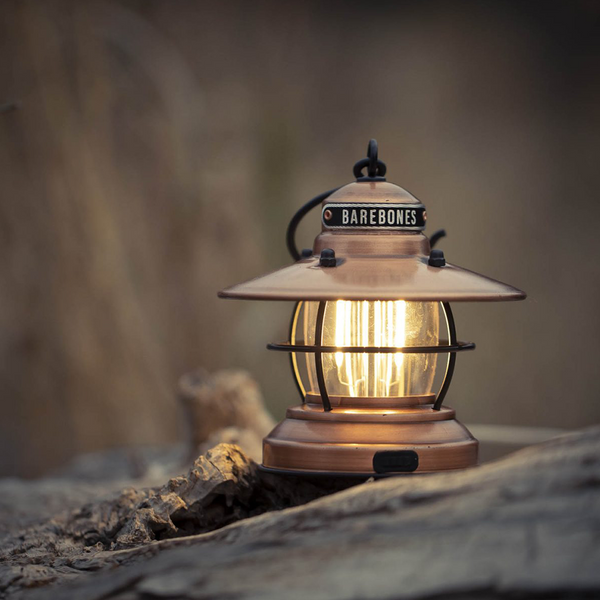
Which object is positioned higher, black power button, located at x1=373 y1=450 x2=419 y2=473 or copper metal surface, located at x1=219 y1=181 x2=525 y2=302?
copper metal surface, located at x1=219 y1=181 x2=525 y2=302

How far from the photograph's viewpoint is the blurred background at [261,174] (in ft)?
23.0

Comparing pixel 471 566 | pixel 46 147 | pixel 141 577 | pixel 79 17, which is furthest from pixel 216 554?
pixel 79 17

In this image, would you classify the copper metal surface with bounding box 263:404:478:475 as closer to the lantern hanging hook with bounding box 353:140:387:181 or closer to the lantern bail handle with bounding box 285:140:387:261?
the lantern bail handle with bounding box 285:140:387:261

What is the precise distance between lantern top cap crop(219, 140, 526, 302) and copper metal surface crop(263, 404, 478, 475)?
1.01 feet

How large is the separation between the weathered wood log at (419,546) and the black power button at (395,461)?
282 mm

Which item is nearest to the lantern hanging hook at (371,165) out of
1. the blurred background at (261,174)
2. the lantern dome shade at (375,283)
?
the lantern dome shade at (375,283)

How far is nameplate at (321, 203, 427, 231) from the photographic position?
2381mm

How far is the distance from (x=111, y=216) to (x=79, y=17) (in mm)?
1399

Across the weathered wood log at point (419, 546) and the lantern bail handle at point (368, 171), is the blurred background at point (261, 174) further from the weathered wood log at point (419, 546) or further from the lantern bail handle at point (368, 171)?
the weathered wood log at point (419, 546)

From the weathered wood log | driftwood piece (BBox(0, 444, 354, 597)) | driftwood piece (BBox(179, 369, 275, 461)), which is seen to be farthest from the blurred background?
the weathered wood log

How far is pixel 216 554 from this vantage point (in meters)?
1.75

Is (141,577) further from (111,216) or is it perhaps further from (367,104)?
(367,104)

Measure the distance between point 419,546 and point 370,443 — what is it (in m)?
0.69

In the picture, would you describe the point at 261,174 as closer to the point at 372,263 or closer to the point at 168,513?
the point at 372,263
